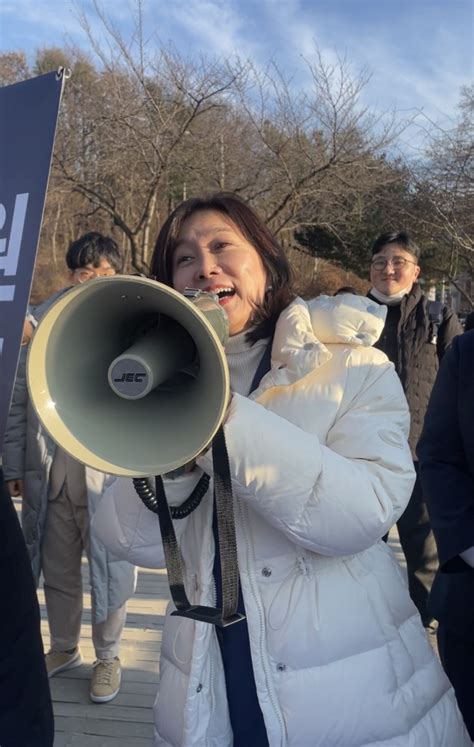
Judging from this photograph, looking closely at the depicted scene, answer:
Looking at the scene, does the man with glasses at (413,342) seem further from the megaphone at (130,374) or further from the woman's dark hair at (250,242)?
the megaphone at (130,374)

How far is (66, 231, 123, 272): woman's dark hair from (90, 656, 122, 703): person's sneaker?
1782 mm

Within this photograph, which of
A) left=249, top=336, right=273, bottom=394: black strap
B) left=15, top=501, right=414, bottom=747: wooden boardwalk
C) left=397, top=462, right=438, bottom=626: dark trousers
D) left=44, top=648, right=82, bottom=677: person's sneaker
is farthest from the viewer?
left=397, top=462, right=438, bottom=626: dark trousers

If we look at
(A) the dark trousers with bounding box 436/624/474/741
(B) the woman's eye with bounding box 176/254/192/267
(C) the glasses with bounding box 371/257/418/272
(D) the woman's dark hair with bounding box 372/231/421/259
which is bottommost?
(A) the dark trousers with bounding box 436/624/474/741

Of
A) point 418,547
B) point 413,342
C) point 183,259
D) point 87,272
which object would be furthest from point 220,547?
point 413,342

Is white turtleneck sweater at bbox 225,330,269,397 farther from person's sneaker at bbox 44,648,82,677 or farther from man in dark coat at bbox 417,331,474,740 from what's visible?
person's sneaker at bbox 44,648,82,677

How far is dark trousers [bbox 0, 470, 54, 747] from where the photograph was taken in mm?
1304

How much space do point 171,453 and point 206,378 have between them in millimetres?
141

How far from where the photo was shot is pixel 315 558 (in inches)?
49.2

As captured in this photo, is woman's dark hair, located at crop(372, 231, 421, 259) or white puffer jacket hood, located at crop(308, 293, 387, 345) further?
woman's dark hair, located at crop(372, 231, 421, 259)

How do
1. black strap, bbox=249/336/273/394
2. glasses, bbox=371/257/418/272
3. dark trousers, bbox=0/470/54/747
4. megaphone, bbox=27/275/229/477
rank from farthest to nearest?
glasses, bbox=371/257/418/272 → black strap, bbox=249/336/273/394 → dark trousers, bbox=0/470/54/747 → megaphone, bbox=27/275/229/477

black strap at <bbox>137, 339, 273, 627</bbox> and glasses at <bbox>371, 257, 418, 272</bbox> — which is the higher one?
glasses at <bbox>371, 257, 418, 272</bbox>

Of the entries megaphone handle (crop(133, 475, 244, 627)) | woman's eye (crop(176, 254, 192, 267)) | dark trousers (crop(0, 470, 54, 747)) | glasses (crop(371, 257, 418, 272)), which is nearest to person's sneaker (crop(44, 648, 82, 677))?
dark trousers (crop(0, 470, 54, 747))

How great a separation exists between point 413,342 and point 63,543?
2.13m

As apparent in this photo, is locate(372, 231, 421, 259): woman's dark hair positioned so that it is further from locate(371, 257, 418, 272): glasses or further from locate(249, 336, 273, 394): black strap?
locate(249, 336, 273, 394): black strap
